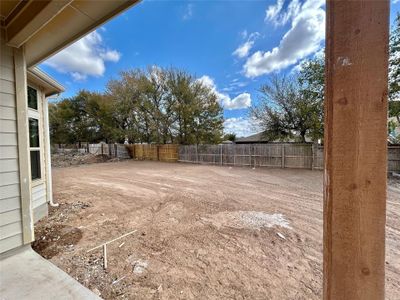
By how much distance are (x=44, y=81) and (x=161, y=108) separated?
40.5 feet

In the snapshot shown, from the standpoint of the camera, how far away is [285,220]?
358cm

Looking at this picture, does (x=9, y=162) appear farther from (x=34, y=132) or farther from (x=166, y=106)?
(x=166, y=106)

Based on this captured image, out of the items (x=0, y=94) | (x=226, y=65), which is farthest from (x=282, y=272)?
(x=226, y=65)

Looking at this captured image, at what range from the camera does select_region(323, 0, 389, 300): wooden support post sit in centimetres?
60

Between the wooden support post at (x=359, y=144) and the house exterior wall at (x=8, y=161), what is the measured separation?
309cm

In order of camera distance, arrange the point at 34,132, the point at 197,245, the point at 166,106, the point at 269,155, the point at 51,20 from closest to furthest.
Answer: the point at 51,20
the point at 197,245
the point at 34,132
the point at 269,155
the point at 166,106

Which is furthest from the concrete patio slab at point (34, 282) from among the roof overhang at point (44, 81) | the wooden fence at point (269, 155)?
the wooden fence at point (269, 155)

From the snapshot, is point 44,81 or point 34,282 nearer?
point 34,282

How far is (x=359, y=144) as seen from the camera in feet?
2.01

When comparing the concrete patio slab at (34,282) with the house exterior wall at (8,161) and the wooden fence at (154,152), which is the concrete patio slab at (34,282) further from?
the wooden fence at (154,152)

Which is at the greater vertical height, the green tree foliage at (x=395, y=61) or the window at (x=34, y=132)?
the green tree foliage at (x=395, y=61)

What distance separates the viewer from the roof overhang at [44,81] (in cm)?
331

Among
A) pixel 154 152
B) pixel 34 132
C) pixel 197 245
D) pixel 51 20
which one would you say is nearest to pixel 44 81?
pixel 34 132

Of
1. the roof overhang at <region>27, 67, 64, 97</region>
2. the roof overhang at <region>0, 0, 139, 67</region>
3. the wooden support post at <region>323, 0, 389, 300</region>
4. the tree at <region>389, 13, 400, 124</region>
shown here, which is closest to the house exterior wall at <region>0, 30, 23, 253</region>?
the roof overhang at <region>0, 0, 139, 67</region>
